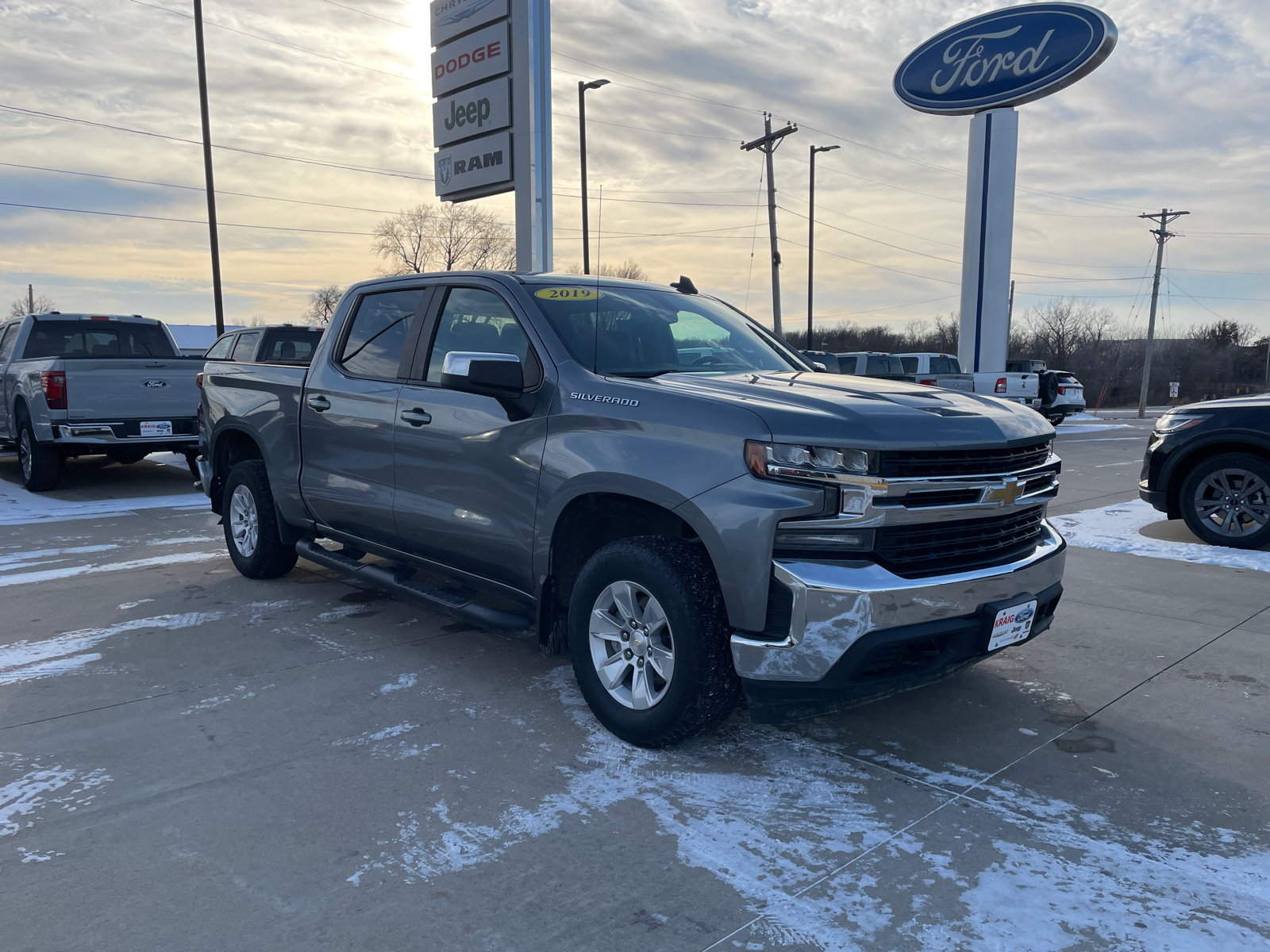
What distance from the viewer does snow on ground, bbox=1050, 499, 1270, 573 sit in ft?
23.6

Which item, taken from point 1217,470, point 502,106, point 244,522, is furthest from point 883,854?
point 502,106

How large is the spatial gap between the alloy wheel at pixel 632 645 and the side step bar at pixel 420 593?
0.50 metres

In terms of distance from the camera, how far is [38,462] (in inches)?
407

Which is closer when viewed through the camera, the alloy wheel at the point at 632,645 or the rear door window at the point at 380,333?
the alloy wheel at the point at 632,645

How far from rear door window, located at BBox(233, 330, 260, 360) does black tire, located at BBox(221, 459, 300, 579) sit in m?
6.67

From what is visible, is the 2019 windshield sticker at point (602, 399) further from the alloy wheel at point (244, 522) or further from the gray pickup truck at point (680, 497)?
the alloy wheel at point (244, 522)

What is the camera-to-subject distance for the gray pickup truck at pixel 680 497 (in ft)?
10.2

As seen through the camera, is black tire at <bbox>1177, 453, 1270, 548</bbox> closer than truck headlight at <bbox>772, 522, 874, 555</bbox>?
No

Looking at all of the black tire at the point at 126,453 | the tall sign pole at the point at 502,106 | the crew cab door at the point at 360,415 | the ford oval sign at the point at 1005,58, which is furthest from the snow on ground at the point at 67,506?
the ford oval sign at the point at 1005,58

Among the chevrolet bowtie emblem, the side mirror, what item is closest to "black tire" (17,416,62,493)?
the side mirror

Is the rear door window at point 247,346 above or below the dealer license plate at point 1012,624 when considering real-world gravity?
above

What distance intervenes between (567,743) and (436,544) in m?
1.36

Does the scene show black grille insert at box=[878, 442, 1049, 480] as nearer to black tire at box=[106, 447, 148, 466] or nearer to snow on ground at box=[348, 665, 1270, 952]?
snow on ground at box=[348, 665, 1270, 952]

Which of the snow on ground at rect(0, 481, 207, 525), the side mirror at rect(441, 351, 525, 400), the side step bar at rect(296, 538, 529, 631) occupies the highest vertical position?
the side mirror at rect(441, 351, 525, 400)
